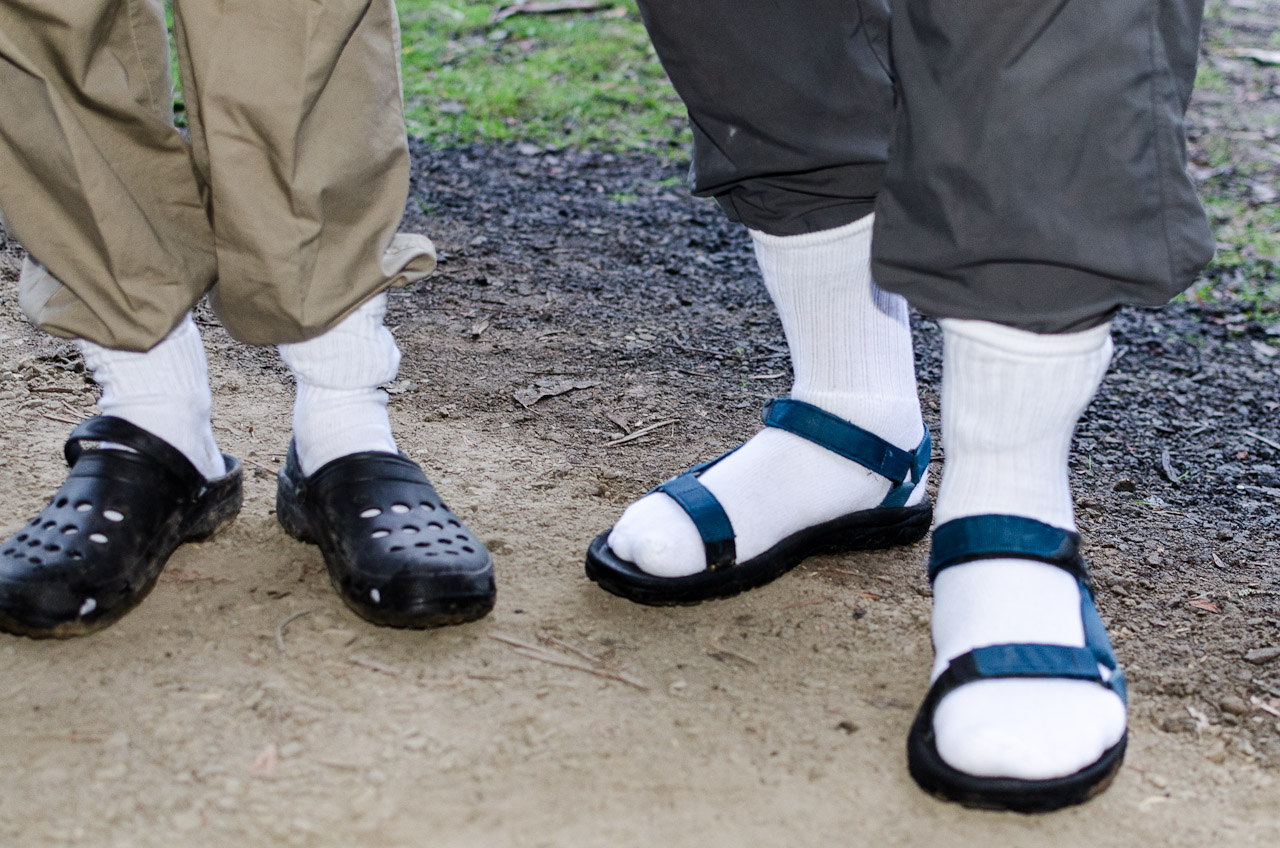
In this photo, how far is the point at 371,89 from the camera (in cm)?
129

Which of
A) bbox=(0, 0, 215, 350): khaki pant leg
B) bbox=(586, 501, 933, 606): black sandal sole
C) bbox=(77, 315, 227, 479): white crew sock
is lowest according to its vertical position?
bbox=(586, 501, 933, 606): black sandal sole

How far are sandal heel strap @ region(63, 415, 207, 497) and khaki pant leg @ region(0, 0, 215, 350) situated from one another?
0.10 meters

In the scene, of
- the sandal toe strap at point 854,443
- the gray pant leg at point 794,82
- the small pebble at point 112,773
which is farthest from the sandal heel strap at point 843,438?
the small pebble at point 112,773

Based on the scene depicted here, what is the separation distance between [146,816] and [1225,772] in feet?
3.32

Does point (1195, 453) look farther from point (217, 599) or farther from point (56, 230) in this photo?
point (56, 230)

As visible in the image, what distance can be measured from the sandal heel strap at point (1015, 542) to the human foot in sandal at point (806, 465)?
0.27 metres

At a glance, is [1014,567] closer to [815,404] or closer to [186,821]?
[815,404]

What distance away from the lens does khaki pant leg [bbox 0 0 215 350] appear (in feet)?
3.92

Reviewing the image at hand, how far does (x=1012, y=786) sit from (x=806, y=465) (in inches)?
19.7

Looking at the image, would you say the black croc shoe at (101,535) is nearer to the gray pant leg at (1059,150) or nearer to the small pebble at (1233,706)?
the gray pant leg at (1059,150)

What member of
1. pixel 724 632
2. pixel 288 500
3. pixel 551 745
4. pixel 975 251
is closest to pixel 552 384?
pixel 288 500

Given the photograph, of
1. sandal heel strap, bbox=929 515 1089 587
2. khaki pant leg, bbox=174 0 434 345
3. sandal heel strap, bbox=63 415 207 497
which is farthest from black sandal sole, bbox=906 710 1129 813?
sandal heel strap, bbox=63 415 207 497

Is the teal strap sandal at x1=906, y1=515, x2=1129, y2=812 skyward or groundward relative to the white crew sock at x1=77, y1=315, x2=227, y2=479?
groundward

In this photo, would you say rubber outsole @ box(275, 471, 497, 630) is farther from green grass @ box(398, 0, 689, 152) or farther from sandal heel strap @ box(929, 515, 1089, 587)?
green grass @ box(398, 0, 689, 152)
